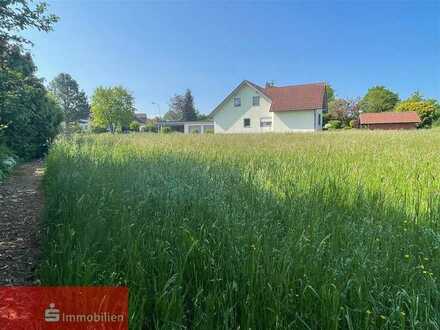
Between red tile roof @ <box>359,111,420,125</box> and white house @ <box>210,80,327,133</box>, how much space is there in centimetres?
2054

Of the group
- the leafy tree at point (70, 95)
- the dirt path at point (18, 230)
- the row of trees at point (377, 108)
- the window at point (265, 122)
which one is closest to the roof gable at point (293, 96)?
the window at point (265, 122)

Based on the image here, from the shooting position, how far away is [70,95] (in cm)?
8131

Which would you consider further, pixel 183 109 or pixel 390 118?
pixel 183 109

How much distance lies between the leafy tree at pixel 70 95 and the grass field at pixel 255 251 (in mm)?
86524

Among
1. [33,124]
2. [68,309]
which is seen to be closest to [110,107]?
[33,124]

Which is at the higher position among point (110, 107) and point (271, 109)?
point (110, 107)

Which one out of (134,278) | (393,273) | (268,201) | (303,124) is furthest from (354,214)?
(303,124)

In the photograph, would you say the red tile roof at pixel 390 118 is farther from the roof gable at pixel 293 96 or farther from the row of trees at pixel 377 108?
the roof gable at pixel 293 96

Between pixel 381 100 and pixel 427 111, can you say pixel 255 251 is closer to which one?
pixel 427 111

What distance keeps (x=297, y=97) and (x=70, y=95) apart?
232 ft

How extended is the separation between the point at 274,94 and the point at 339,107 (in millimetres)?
19657

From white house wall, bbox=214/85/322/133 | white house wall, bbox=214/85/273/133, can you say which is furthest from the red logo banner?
white house wall, bbox=214/85/273/133

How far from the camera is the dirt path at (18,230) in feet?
7.95

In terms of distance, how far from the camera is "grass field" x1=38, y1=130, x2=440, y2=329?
5.12 ft
